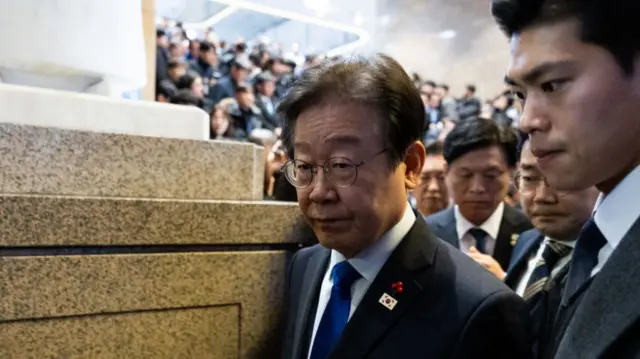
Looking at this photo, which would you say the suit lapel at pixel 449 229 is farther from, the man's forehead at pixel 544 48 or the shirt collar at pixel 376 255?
the man's forehead at pixel 544 48

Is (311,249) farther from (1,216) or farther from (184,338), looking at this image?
(1,216)

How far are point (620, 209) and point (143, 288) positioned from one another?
1140 mm

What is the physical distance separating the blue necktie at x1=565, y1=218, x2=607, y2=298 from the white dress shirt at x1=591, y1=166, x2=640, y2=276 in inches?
1.5

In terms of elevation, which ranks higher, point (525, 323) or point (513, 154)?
point (513, 154)

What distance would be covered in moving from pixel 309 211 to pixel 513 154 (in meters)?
1.54

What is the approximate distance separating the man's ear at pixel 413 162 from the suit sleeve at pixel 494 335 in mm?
340

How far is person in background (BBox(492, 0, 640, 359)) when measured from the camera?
0.88 metres

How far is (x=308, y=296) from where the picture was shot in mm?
1567

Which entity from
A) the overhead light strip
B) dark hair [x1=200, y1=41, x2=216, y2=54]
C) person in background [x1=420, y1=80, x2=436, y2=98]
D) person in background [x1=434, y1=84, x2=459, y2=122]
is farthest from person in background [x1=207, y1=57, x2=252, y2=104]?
person in background [x1=434, y1=84, x2=459, y2=122]

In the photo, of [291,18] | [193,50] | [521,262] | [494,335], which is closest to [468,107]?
[291,18]

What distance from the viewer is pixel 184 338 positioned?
65.1 inches

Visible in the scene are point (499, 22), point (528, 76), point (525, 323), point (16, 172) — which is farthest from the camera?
point (16, 172)

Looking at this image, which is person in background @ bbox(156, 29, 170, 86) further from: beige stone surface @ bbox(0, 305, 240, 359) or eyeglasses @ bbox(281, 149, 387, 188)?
eyeglasses @ bbox(281, 149, 387, 188)

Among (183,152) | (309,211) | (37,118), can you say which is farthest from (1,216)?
(309,211)
